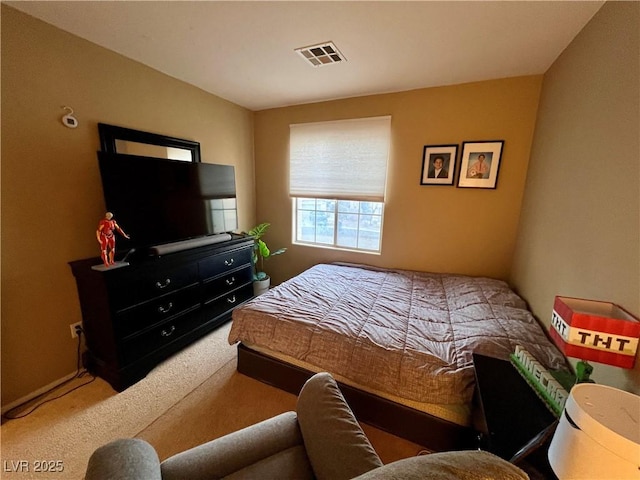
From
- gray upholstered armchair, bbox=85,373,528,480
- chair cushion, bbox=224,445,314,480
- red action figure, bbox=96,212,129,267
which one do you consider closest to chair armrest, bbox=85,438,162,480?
gray upholstered armchair, bbox=85,373,528,480

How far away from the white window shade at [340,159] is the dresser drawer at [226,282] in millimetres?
1257

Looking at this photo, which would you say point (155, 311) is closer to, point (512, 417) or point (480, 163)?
point (512, 417)

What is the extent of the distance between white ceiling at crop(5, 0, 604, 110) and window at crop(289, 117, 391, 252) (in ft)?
2.02

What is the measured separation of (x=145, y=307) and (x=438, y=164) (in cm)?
307

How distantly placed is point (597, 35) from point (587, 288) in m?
1.48

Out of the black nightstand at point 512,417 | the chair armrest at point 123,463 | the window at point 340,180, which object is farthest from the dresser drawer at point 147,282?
the black nightstand at point 512,417

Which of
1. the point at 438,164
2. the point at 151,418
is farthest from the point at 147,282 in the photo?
the point at 438,164

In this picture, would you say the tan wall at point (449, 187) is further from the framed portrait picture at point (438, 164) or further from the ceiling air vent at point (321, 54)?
the ceiling air vent at point (321, 54)

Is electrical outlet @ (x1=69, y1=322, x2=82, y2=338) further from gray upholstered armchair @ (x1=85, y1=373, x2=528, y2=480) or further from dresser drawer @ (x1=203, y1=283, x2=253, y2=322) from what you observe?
gray upholstered armchair @ (x1=85, y1=373, x2=528, y2=480)

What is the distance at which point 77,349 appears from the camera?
2.01m

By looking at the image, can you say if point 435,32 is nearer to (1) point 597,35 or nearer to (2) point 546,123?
(1) point 597,35

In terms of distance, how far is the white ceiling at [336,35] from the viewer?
153cm

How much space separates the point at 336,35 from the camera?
5.90ft

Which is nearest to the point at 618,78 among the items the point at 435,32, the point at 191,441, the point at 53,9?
the point at 435,32
